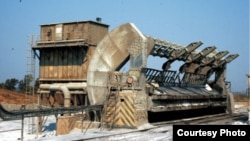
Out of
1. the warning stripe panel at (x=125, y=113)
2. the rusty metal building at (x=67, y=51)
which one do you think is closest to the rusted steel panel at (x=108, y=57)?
the warning stripe panel at (x=125, y=113)

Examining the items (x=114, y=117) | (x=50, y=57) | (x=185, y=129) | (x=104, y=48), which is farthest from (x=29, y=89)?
(x=185, y=129)

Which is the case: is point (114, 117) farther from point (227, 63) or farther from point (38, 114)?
point (227, 63)

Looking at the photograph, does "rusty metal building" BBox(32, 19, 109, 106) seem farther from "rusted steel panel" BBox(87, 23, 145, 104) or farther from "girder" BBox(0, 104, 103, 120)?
"girder" BBox(0, 104, 103, 120)

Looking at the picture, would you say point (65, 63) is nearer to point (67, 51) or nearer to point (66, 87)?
point (67, 51)

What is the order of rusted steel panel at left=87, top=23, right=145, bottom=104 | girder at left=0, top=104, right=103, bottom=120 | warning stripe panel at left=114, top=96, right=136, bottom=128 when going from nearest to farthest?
girder at left=0, top=104, right=103, bottom=120 → warning stripe panel at left=114, top=96, right=136, bottom=128 → rusted steel panel at left=87, top=23, right=145, bottom=104

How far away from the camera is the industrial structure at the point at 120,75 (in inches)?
636

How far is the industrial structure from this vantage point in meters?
16.2

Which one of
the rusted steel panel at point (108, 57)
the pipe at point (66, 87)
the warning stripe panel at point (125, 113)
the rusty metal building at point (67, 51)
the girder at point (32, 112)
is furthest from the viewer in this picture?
the rusty metal building at point (67, 51)

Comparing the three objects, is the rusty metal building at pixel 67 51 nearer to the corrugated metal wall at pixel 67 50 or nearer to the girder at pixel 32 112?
the corrugated metal wall at pixel 67 50

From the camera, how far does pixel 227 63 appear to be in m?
25.7

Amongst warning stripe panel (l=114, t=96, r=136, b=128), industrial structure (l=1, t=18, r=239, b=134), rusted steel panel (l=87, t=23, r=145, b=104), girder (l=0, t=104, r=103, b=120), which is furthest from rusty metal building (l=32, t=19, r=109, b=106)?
warning stripe panel (l=114, t=96, r=136, b=128)

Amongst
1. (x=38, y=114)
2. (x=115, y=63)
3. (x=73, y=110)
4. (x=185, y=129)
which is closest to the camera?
(x=185, y=129)

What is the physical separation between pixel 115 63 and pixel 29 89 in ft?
26.9

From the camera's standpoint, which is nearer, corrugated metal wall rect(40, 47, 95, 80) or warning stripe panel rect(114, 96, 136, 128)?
warning stripe panel rect(114, 96, 136, 128)
